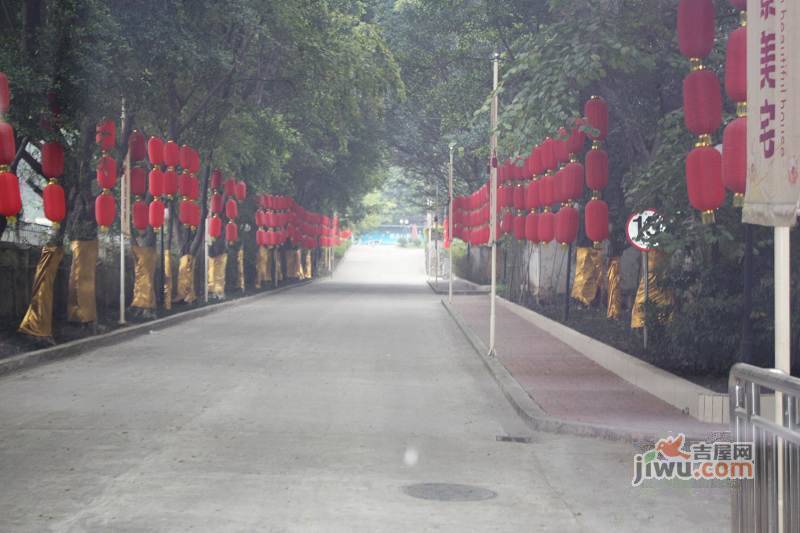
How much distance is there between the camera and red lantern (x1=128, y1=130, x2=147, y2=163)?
2489 cm

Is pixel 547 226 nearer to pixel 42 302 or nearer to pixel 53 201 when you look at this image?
pixel 53 201

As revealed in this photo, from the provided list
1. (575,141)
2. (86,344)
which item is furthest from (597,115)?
(86,344)

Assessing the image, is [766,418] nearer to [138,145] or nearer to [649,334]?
[649,334]

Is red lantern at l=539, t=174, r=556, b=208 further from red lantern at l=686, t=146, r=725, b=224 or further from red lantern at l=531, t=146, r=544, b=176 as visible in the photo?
red lantern at l=686, t=146, r=725, b=224

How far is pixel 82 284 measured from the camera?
21938 mm

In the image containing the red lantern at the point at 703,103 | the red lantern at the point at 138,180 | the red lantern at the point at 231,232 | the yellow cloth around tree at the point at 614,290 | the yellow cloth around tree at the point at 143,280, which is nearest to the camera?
the red lantern at the point at 703,103

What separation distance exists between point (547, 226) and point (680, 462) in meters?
13.6

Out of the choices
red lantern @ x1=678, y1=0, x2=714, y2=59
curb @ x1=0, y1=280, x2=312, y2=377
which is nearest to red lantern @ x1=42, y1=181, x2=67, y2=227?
curb @ x1=0, y1=280, x2=312, y2=377

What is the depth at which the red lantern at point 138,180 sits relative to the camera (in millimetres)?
25531

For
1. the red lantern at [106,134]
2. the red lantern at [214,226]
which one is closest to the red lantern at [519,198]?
the red lantern at [106,134]

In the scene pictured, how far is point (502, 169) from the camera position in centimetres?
2906

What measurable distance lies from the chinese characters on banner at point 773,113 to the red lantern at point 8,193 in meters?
12.3

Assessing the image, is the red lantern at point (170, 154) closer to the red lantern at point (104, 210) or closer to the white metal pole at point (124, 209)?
the white metal pole at point (124, 209)

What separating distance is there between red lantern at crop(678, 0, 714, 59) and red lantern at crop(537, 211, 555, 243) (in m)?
10.0
